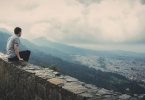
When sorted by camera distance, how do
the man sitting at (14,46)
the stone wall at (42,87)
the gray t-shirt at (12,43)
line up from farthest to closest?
1. the gray t-shirt at (12,43)
2. the man sitting at (14,46)
3. the stone wall at (42,87)

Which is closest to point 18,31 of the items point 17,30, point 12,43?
point 17,30

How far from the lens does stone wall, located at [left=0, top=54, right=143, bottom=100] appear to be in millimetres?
7676

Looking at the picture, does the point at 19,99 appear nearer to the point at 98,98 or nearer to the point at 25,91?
the point at 25,91

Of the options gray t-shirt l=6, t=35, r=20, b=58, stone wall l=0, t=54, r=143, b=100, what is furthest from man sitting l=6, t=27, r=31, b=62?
stone wall l=0, t=54, r=143, b=100

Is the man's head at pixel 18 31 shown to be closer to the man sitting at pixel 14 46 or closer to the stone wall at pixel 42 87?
the man sitting at pixel 14 46

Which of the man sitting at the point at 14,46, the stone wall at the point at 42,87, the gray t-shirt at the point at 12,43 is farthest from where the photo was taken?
the gray t-shirt at the point at 12,43

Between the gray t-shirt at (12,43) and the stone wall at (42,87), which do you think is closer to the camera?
the stone wall at (42,87)

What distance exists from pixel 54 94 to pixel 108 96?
186 centimetres

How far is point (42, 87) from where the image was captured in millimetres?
9352

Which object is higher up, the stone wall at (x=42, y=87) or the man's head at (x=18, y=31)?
the man's head at (x=18, y=31)

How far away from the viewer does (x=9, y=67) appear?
12.2 meters

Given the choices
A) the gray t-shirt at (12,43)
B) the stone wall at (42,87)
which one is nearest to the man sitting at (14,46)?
the gray t-shirt at (12,43)

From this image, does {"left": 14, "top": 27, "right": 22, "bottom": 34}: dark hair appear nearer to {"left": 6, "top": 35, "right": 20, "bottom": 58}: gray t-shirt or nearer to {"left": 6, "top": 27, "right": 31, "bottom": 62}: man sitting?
{"left": 6, "top": 27, "right": 31, "bottom": 62}: man sitting

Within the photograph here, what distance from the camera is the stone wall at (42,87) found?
302 inches
